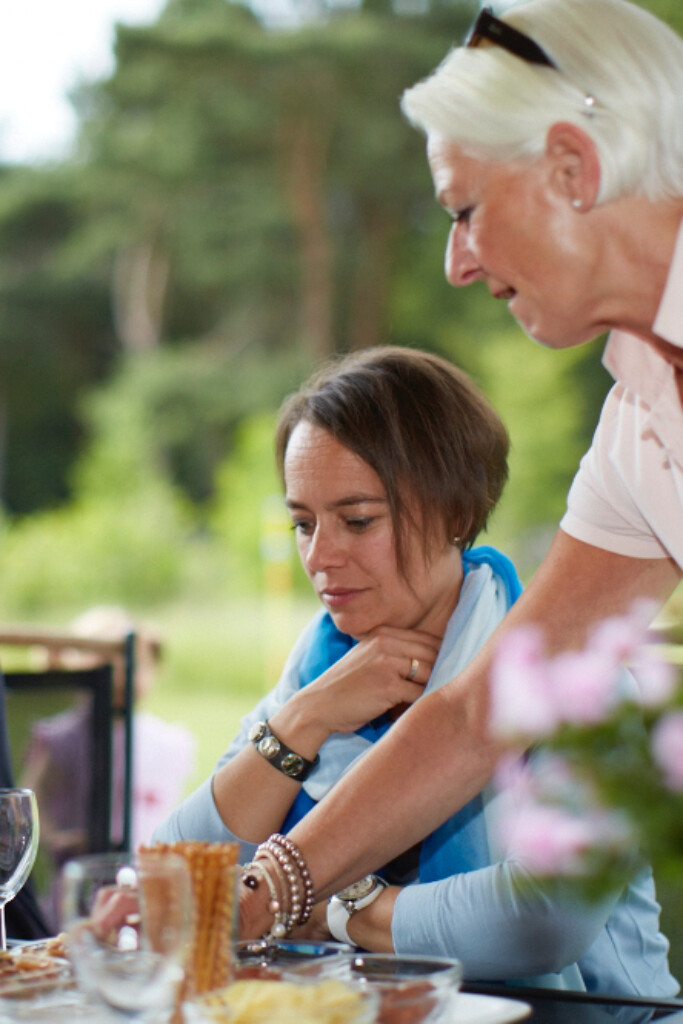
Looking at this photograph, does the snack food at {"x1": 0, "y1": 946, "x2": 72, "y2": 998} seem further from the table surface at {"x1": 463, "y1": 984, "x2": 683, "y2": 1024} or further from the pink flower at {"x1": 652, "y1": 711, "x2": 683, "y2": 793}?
the pink flower at {"x1": 652, "y1": 711, "x2": 683, "y2": 793}

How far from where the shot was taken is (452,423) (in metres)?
1.53

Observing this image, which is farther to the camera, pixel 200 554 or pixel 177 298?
pixel 177 298

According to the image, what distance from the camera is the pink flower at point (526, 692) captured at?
1.63 ft

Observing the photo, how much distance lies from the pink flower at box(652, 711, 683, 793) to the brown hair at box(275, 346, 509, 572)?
3.34 ft

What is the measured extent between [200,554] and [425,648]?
14695mm

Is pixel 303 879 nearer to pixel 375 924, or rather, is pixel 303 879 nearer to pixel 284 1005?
pixel 375 924

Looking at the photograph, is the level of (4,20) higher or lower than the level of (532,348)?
higher

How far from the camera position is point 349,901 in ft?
4.02

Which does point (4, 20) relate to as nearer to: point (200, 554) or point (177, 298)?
point (177, 298)

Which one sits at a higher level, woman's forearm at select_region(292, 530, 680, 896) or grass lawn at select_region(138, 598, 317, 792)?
woman's forearm at select_region(292, 530, 680, 896)

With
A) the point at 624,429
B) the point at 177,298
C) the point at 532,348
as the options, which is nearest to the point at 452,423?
the point at 624,429

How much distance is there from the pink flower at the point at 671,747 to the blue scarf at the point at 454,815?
0.84 meters

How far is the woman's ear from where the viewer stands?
0.94 m

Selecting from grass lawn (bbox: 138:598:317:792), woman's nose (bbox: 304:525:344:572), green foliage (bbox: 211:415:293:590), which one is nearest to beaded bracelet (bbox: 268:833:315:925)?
woman's nose (bbox: 304:525:344:572)
